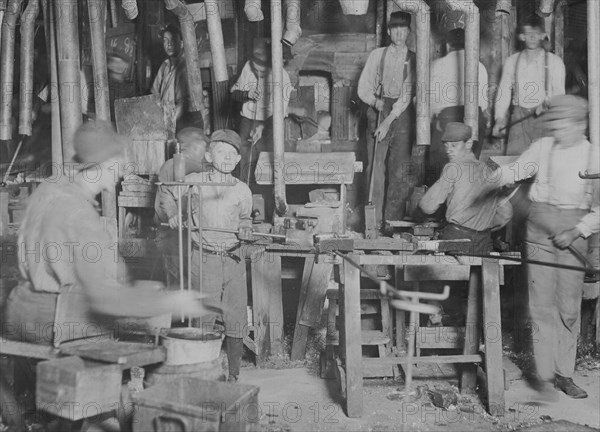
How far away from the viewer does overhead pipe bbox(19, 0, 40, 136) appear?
25.4 ft

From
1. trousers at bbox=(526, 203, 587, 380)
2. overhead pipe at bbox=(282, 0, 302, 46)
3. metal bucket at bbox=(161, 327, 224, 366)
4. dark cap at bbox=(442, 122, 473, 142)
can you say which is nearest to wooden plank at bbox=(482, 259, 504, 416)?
trousers at bbox=(526, 203, 587, 380)

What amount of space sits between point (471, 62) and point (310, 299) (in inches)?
129

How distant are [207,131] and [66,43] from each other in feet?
8.41

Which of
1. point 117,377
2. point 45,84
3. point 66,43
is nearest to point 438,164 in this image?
point 66,43

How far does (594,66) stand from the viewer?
6492 millimetres

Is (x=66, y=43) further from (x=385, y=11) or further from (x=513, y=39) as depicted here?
(x=513, y=39)

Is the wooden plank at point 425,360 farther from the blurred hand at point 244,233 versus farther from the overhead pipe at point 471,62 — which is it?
the overhead pipe at point 471,62

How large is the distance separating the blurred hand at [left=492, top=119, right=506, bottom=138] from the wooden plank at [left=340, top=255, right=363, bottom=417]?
369 centimetres

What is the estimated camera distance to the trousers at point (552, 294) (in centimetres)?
534

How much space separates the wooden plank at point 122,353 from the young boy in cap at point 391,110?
4210mm

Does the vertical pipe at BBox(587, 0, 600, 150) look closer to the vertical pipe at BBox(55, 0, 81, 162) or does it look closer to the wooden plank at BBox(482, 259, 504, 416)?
the wooden plank at BBox(482, 259, 504, 416)

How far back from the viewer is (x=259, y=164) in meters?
6.87

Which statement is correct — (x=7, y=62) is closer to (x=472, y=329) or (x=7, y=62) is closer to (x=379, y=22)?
(x=379, y=22)

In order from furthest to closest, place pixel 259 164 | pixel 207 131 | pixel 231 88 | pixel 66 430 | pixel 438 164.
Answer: pixel 207 131
pixel 231 88
pixel 438 164
pixel 259 164
pixel 66 430
